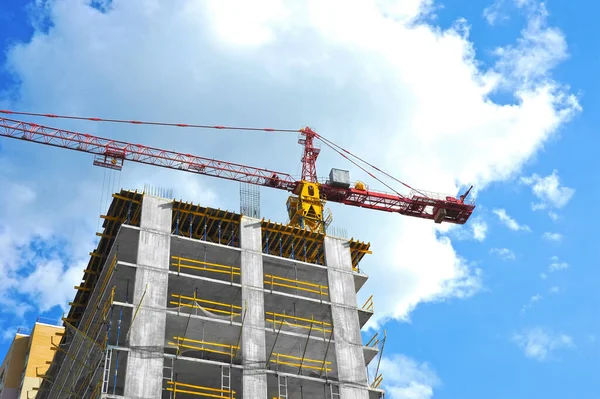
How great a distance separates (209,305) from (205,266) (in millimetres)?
2563

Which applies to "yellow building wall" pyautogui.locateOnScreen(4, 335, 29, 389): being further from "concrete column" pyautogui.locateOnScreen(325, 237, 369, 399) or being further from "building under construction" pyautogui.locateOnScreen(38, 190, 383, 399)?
"concrete column" pyautogui.locateOnScreen(325, 237, 369, 399)

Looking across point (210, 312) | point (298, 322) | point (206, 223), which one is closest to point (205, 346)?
point (210, 312)

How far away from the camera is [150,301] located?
45031mm

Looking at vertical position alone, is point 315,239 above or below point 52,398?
above

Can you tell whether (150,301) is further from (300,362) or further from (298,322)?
(298,322)

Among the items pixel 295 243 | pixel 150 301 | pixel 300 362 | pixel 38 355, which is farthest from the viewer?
pixel 38 355

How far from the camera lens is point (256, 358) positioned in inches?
1793

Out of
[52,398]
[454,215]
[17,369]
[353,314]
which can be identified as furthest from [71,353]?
[454,215]

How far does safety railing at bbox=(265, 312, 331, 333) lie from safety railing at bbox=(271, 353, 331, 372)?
6.28ft

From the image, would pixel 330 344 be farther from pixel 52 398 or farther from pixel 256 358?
pixel 52 398

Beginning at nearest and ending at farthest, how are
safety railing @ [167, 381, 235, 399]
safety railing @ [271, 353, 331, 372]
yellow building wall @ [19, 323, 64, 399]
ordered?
safety railing @ [167, 381, 235, 399] → safety railing @ [271, 353, 331, 372] → yellow building wall @ [19, 323, 64, 399]

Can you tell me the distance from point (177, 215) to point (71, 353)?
1071 cm

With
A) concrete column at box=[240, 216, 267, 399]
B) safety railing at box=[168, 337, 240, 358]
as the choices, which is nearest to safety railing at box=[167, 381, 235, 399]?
concrete column at box=[240, 216, 267, 399]

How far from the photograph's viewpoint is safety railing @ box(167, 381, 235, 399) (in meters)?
42.4
